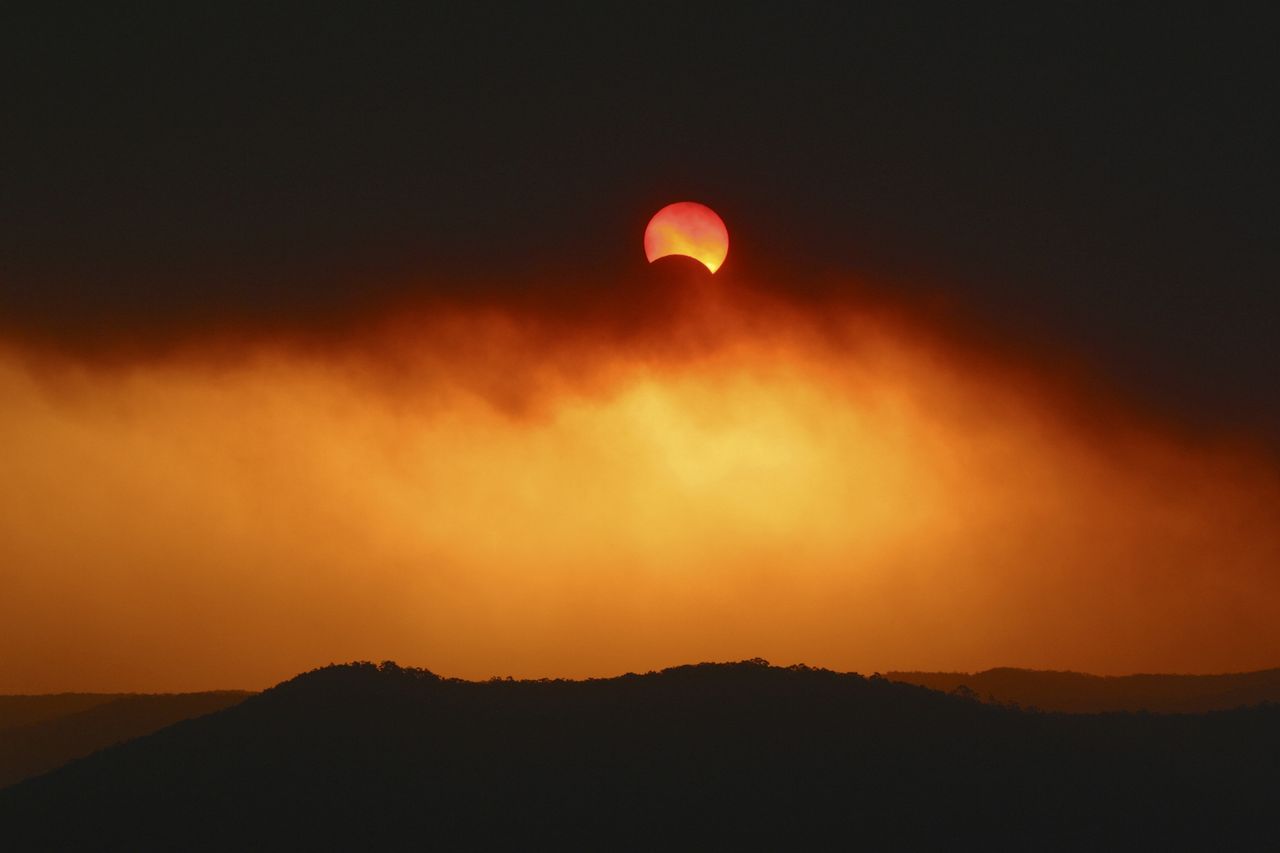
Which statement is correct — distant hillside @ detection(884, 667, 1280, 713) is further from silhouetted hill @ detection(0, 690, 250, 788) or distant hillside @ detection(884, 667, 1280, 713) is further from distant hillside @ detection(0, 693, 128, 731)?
distant hillside @ detection(0, 693, 128, 731)

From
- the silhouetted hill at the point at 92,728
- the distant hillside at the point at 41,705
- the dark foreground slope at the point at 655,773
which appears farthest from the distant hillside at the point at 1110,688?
the distant hillside at the point at 41,705

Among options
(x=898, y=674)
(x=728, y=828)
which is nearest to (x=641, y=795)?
(x=728, y=828)

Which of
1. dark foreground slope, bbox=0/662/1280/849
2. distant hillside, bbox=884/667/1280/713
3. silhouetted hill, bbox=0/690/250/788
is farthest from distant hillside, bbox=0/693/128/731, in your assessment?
distant hillside, bbox=884/667/1280/713

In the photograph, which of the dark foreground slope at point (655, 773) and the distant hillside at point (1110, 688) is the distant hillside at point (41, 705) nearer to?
the dark foreground slope at point (655, 773)

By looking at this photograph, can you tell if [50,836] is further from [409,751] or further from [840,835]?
[840,835]

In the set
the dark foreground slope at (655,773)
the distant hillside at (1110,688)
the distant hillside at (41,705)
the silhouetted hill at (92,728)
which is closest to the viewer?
the dark foreground slope at (655,773)

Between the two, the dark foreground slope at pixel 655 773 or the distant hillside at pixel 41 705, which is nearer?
the dark foreground slope at pixel 655 773
